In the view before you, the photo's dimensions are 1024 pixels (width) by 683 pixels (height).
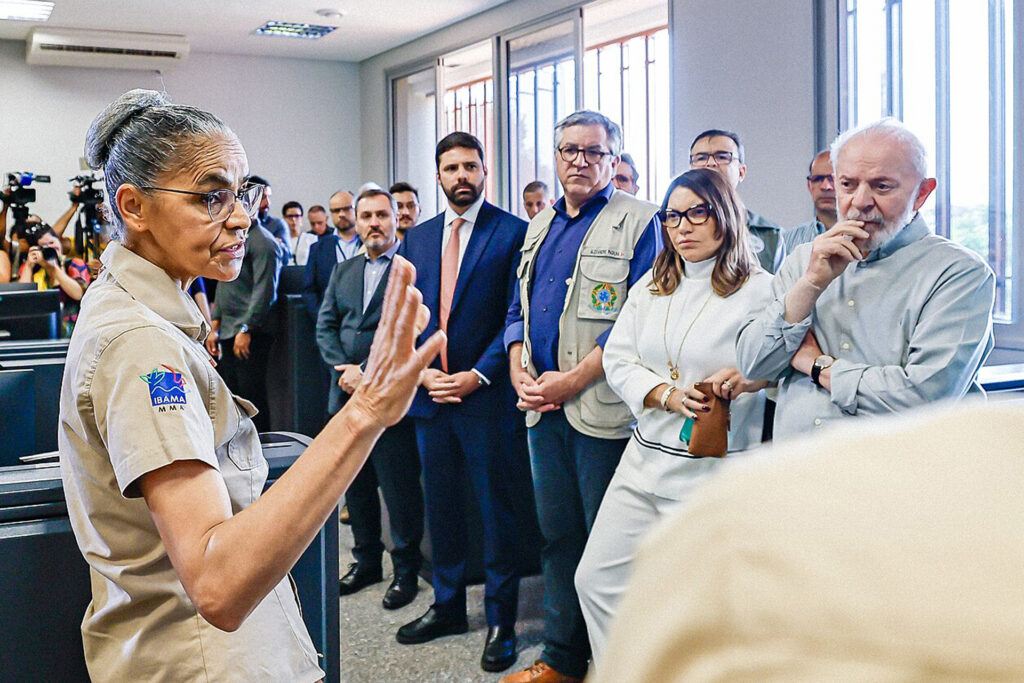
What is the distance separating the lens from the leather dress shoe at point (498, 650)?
2748mm

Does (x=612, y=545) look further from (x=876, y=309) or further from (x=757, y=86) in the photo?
(x=757, y=86)

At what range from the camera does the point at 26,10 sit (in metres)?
7.52

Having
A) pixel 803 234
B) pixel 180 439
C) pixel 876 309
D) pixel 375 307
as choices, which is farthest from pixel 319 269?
pixel 180 439

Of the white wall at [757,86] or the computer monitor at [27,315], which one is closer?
the computer monitor at [27,315]

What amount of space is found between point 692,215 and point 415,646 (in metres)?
1.62

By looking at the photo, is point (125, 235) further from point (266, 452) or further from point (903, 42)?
point (903, 42)

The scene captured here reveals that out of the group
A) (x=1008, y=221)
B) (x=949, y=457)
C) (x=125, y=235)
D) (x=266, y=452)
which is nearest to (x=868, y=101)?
(x=1008, y=221)

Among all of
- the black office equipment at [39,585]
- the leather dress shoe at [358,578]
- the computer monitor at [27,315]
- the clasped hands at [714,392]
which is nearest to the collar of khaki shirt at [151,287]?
the black office equipment at [39,585]

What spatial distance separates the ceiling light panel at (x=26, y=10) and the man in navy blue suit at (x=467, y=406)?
5.85 meters

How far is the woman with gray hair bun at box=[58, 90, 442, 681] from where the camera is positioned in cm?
95

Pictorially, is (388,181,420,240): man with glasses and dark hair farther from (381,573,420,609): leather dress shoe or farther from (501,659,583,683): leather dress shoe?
(501,659,583,683): leather dress shoe

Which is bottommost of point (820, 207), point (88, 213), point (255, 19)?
point (820, 207)

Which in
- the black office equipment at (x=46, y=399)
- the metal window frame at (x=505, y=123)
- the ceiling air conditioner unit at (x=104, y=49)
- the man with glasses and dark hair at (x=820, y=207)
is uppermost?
the ceiling air conditioner unit at (x=104, y=49)

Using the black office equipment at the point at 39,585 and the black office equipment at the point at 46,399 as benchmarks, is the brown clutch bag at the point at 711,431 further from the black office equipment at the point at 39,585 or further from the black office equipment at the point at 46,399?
the black office equipment at the point at 46,399
